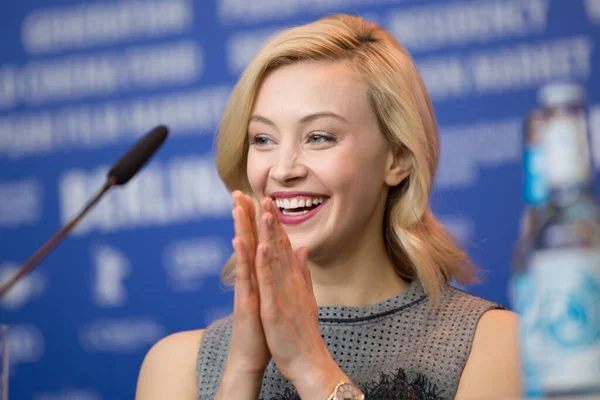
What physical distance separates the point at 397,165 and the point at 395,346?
1.12 ft

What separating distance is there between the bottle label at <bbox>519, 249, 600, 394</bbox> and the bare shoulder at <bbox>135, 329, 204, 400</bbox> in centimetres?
116

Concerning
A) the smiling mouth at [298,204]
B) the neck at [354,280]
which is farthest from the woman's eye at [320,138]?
the neck at [354,280]

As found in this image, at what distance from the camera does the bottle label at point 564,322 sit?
0.57m

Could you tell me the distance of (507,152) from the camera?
2.31 m

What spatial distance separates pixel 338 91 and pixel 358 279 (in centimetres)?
35

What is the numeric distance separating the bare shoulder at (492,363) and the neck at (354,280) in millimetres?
200

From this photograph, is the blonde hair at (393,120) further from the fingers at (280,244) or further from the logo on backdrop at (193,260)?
the logo on backdrop at (193,260)

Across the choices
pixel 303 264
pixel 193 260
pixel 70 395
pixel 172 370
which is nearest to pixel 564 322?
pixel 303 264

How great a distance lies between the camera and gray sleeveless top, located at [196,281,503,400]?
155 cm

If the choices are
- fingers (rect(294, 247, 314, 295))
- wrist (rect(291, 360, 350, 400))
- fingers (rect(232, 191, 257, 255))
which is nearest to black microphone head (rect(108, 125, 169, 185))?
fingers (rect(232, 191, 257, 255))

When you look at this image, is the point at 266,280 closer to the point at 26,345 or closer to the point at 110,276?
the point at 110,276

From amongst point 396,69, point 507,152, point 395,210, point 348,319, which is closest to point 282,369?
point 348,319

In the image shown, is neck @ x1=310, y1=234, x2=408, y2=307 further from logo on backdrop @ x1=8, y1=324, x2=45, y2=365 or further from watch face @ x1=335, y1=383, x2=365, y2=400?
logo on backdrop @ x1=8, y1=324, x2=45, y2=365

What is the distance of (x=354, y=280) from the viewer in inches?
66.2
